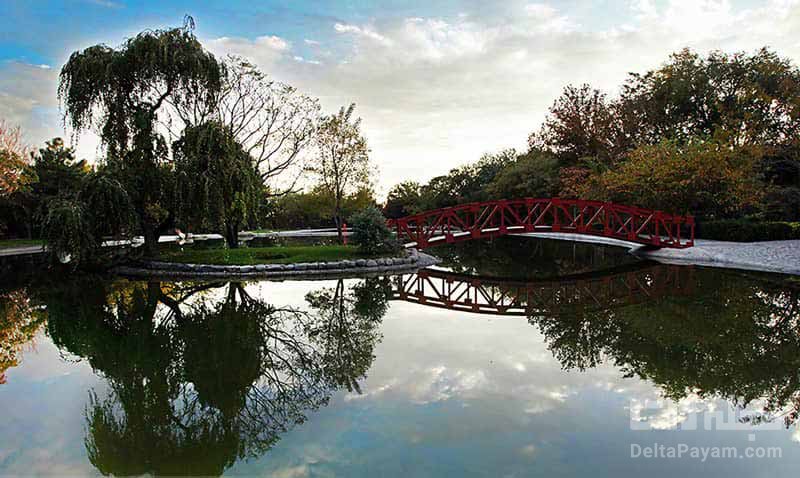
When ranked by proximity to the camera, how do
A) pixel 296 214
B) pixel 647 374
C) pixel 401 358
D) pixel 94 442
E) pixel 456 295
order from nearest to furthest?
pixel 94 442 < pixel 647 374 < pixel 401 358 < pixel 456 295 < pixel 296 214

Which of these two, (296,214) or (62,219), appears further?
(296,214)

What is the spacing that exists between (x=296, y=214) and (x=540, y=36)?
29.3 metres

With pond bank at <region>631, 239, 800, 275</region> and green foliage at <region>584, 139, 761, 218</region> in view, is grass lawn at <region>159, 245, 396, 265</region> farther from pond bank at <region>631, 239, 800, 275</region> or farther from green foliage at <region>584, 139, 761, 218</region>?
green foliage at <region>584, 139, 761, 218</region>

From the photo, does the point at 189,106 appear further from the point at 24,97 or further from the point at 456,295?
the point at 456,295

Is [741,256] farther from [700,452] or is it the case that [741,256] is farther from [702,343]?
[700,452]

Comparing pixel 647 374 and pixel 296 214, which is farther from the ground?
pixel 296 214

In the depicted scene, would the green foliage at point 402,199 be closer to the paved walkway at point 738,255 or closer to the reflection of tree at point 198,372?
the paved walkway at point 738,255

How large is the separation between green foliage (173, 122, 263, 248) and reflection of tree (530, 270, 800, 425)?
27.1 feet

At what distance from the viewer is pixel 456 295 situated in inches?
369

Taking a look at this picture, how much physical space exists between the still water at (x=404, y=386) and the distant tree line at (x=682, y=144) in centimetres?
952

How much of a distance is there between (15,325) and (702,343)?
9.49 metres

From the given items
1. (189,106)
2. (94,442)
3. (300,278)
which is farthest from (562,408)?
(189,106)

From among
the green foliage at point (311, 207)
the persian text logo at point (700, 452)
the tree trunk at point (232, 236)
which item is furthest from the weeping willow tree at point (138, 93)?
the persian text logo at point (700, 452)

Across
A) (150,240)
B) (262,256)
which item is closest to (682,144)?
(262,256)
